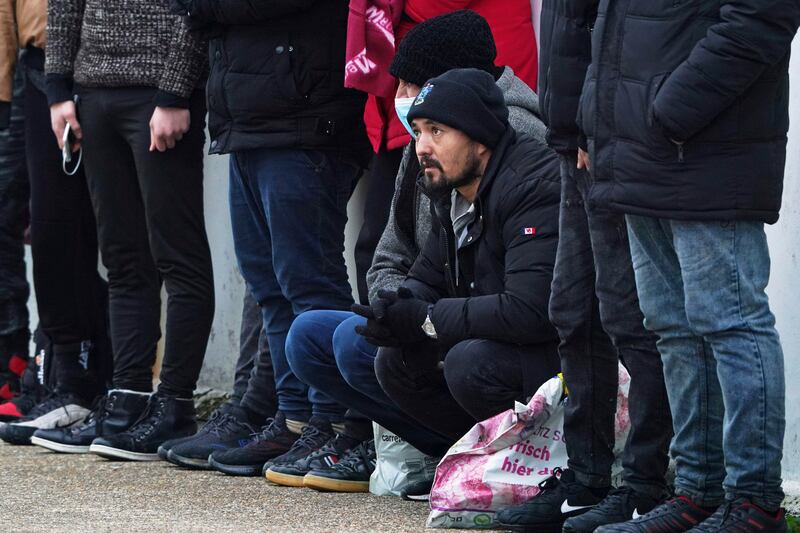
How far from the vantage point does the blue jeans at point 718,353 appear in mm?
3152

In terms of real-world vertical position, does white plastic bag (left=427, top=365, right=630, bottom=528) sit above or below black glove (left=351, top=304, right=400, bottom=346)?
below

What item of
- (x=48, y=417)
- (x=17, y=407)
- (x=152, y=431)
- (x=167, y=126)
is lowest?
(x=17, y=407)

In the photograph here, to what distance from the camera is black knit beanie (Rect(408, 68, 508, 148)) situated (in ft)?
13.7

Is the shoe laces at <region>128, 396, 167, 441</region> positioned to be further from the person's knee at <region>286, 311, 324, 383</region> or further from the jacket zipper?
the jacket zipper

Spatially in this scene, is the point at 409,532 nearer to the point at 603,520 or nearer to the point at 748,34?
the point at 603,520

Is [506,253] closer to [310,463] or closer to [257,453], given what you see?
[310,463]

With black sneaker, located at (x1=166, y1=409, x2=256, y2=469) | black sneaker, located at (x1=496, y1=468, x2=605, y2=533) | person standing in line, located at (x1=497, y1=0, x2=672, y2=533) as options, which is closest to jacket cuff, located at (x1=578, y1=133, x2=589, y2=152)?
person standing in line, located at (x1=497, y1=0, x2=672, y2=533)

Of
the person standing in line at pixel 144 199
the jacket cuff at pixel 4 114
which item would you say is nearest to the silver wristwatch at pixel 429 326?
the person standing in line at pixel 144 199

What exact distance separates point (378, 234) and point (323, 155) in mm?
325

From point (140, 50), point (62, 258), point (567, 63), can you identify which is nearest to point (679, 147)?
point (567, 63)

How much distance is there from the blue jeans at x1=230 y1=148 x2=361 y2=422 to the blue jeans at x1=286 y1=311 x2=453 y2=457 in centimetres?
22

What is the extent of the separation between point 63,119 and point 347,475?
2.07m

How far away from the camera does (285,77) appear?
4.98 m

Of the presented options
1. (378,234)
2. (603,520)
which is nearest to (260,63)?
(378,234)
